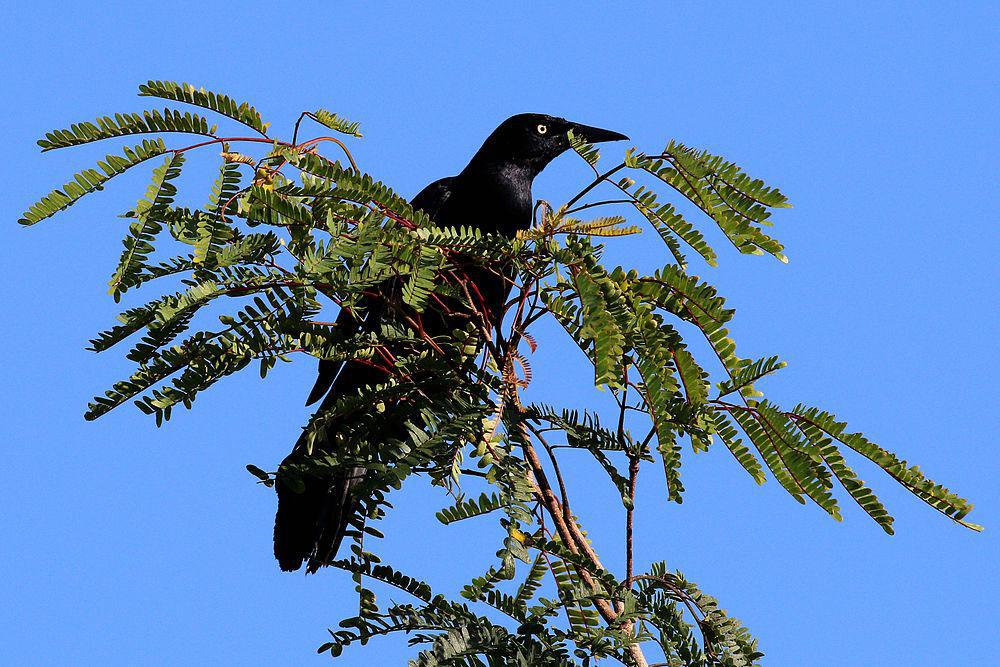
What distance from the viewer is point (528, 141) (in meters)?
4.53

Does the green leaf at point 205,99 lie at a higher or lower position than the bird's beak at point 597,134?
lower

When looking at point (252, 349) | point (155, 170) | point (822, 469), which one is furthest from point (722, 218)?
point (155, 170)

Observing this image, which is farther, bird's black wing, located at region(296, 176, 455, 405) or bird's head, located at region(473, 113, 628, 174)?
bird's head, located at region(473, 113, 628, 174)

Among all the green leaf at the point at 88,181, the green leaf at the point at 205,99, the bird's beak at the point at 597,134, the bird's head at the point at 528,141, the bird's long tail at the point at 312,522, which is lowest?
the bird's long tail at the point at 312,522

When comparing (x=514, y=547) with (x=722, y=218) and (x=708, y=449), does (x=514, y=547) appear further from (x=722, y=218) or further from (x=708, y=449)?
(x=722, y=218)

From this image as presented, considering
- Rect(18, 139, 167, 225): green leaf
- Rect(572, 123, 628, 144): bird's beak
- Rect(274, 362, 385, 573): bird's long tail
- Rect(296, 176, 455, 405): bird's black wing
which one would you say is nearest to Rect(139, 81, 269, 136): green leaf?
Rect(18, 139, 167, 225): green leaf

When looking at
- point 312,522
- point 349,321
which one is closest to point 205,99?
point 349,321

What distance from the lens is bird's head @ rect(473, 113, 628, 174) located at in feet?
14.7

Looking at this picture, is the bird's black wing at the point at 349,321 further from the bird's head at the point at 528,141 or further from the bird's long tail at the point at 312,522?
the bird's long tail at the point at 312,522

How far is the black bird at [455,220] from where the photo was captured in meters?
3.61

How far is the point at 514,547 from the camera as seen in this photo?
2.78 meters

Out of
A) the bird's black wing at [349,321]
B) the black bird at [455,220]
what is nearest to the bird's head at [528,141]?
the black bird at [455,220]

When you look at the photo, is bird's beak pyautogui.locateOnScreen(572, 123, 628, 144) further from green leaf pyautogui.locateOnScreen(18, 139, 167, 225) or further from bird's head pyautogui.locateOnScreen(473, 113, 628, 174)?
green leaf pyautogui.locateOnScreen(18, 139, 167, 225)

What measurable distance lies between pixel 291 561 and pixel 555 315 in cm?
148
